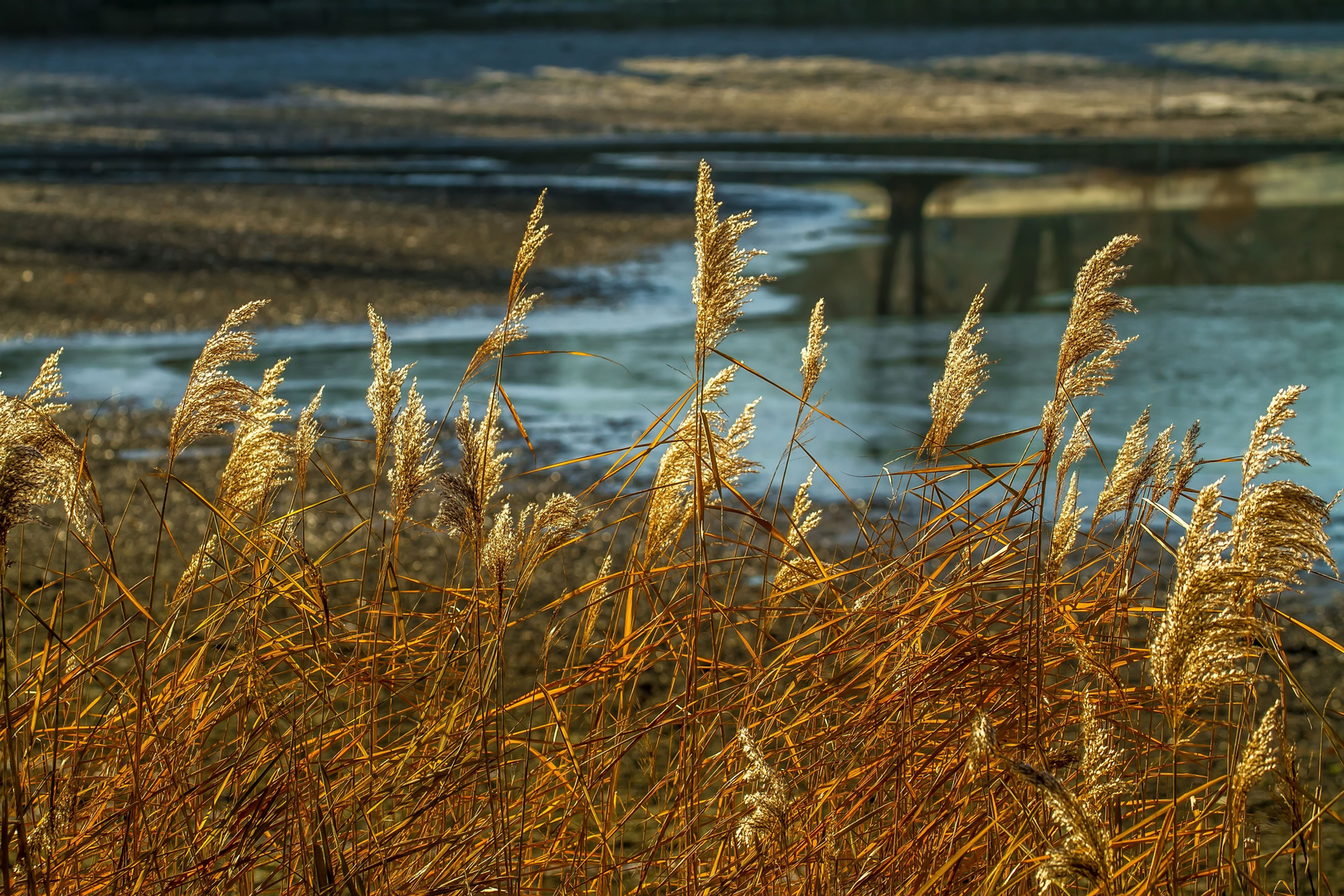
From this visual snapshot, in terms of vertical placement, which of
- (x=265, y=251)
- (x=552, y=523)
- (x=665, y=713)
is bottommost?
(x=265, y=251)

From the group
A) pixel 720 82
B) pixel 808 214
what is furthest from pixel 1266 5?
pixel 808 214

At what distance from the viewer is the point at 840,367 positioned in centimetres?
809

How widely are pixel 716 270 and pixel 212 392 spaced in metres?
0.68

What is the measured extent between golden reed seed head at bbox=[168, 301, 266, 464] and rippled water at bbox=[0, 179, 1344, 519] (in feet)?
12.2

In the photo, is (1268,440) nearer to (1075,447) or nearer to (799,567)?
(1075,447)

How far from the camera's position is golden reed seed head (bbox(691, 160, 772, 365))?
64.8 inches

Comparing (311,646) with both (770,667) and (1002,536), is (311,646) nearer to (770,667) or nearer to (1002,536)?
(770,667)

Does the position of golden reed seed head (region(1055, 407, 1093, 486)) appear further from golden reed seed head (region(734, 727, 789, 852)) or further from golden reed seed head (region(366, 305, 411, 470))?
golden reed seed head (region(366, 305, 411, 470))

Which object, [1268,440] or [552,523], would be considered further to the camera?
[552,523]

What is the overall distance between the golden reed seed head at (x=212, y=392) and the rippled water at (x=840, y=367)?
12.2ft

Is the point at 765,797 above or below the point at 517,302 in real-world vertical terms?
below

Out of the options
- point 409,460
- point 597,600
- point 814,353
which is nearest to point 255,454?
point 409,460

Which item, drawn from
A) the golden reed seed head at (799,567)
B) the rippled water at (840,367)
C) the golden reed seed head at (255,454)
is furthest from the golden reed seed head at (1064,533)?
the rippled water at (840,367)

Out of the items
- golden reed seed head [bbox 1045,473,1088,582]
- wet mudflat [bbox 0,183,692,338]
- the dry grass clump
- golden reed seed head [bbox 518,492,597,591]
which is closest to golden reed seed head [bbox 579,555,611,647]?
the dry grass clump
